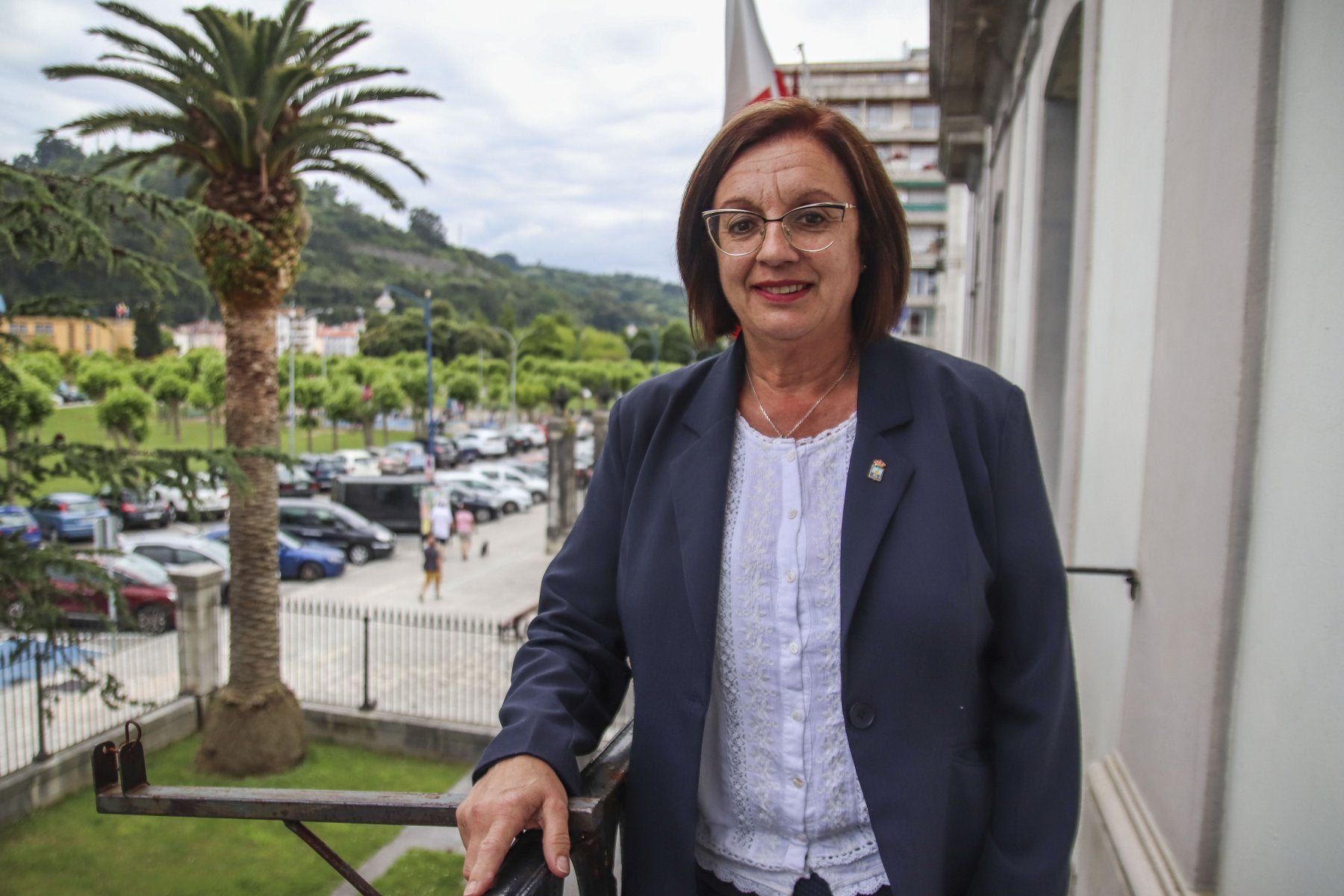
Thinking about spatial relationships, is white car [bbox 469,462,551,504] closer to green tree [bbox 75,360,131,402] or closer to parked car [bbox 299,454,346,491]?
parked car [bbox 299,454,346,491]

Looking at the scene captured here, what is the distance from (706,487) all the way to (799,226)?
48cm

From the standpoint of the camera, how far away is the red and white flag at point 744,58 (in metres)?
9.23

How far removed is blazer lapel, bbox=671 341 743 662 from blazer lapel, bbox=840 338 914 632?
0.22 meters

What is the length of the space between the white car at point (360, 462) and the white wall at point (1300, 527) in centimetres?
3867

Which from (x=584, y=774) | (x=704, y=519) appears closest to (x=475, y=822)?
(x=584, y=774)

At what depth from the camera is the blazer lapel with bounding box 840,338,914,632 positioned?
1.51 metres

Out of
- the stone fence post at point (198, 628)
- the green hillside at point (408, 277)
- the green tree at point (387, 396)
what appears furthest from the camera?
the green hillside at point (408, 277)

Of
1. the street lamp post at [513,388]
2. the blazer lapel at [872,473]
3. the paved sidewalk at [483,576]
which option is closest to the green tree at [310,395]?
the street lamp post at [513,388]

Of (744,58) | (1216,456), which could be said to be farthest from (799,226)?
(744,58)

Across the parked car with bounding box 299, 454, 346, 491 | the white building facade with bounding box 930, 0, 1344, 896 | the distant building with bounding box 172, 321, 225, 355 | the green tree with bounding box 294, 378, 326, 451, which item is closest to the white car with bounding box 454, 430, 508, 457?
the green tree with bounding box 294, 378, 326, 451

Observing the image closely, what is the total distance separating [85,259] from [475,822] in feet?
22.5

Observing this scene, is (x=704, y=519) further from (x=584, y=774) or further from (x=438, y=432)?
(x=438, y=432)

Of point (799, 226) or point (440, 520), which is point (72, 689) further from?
point (440, 520)

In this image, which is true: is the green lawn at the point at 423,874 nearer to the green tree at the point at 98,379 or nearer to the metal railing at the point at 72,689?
the metal railing at the point at 72,689
